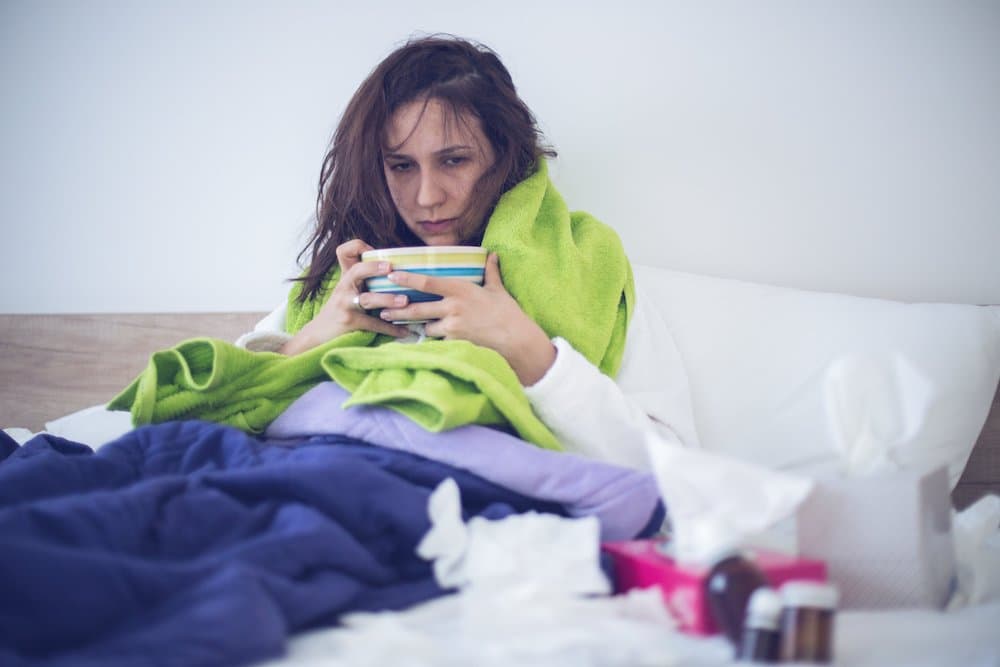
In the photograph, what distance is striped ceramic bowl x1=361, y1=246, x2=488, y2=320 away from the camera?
99 cm

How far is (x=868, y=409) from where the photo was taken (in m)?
0.69

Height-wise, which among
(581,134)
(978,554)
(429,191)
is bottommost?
(978,554)

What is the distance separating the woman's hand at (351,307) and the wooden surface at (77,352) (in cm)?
42

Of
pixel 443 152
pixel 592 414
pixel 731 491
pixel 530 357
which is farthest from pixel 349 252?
pixel 731 491

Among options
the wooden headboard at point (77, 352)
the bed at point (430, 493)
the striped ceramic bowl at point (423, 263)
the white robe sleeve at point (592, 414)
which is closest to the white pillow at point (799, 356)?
the bed at point (430, 493)

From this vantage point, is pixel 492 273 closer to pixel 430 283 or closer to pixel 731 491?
pixel 430 283

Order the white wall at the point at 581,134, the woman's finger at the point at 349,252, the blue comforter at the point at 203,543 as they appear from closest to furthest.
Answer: the blue comforter at the point at 203,543
the woman's finger at the point at 349,252
the white wall at the point at 581,134

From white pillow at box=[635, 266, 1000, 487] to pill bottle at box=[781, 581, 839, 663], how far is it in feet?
1.35

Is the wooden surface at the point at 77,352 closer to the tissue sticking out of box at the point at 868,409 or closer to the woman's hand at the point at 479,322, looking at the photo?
the woman's hand at the point at 479,322

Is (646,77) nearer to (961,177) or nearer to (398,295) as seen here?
(961,177)

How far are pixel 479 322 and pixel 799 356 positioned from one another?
446 mm

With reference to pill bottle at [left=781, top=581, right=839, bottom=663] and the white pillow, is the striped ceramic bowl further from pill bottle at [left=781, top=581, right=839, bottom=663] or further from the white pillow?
pill bottle at [left=781, top=581, right=839, bottom=663]

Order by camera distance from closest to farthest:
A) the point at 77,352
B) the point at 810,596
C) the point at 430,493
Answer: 1. the point at 810,596
2. the point at 430,493
3. the point at 77,352

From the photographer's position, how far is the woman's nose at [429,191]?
113 centimetres
